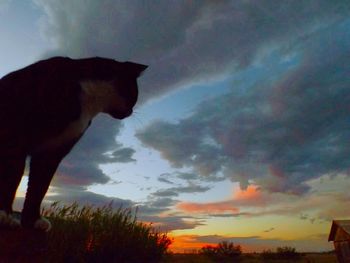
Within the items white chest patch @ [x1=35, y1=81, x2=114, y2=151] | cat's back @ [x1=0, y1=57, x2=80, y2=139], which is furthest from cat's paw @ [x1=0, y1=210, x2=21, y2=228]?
cat's back @ [x1=0, y1=57, x2=80, y2=139]

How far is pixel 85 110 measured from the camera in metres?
3.58

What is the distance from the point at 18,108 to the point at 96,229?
5352 millimetres

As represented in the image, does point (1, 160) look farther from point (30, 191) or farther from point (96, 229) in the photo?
point (96, 229)

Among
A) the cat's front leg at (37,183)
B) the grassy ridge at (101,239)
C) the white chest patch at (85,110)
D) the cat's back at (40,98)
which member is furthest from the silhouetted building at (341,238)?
the cat's back at (40,98)

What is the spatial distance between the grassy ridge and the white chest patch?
3571 mm

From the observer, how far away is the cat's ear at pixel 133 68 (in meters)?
4.30

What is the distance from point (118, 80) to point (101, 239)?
16.1ft

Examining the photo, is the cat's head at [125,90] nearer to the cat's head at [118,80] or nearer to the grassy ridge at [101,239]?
the cat's head at [118,80]

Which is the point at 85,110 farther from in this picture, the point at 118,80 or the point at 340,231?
the point at 340,231

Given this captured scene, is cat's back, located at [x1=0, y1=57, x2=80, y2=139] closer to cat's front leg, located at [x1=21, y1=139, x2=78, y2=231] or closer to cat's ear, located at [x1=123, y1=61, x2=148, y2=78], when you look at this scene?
cat's front leg, located at [x1=21, y1=139, x2=78, y2=231]

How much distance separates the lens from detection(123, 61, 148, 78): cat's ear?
430cm

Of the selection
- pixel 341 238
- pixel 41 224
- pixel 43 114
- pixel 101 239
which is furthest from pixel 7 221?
pixel 341 238

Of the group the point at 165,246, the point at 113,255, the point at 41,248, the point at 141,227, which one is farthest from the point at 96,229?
the point at 41,248

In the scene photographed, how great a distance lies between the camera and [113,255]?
26.5 ft
